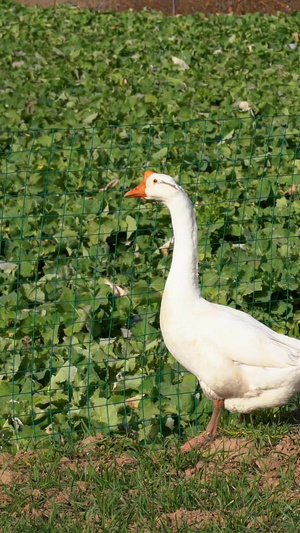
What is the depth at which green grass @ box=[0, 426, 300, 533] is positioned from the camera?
10.9 ft

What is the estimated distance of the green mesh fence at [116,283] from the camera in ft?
14.2

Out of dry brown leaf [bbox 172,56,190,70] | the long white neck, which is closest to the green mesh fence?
the long white neck

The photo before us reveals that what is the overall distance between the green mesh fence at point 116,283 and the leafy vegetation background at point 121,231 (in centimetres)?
1

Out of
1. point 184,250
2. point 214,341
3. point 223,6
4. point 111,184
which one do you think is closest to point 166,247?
point 111,184

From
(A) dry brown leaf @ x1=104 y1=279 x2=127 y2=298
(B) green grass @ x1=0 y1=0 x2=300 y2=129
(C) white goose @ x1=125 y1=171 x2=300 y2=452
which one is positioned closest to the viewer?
(C) white goose @ x1=125 y1=171 x2=300 y2=452

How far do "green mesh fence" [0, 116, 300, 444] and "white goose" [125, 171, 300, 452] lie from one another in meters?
0.50

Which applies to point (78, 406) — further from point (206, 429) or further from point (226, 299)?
point (226, 299)

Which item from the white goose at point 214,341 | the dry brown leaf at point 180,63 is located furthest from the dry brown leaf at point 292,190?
the dry brown leaf at point 180,63

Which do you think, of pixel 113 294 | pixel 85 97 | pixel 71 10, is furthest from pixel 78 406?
pixel 71 10

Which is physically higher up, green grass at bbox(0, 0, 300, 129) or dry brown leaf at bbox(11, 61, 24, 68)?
green grass at bbox(0, 0, 300, 129)

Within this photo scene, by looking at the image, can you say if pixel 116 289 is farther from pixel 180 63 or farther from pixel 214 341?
pixel 180 63

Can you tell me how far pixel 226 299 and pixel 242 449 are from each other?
4.62 ft

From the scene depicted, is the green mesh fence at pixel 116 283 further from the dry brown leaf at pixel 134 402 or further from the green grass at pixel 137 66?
the green grass at pixel 137 66

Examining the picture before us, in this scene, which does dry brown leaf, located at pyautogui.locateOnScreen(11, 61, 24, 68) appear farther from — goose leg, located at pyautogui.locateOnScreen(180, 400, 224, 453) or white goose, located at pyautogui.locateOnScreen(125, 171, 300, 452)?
goose leg, located at pyautogui.locateOnScreen(180, 400, 224, 453)
